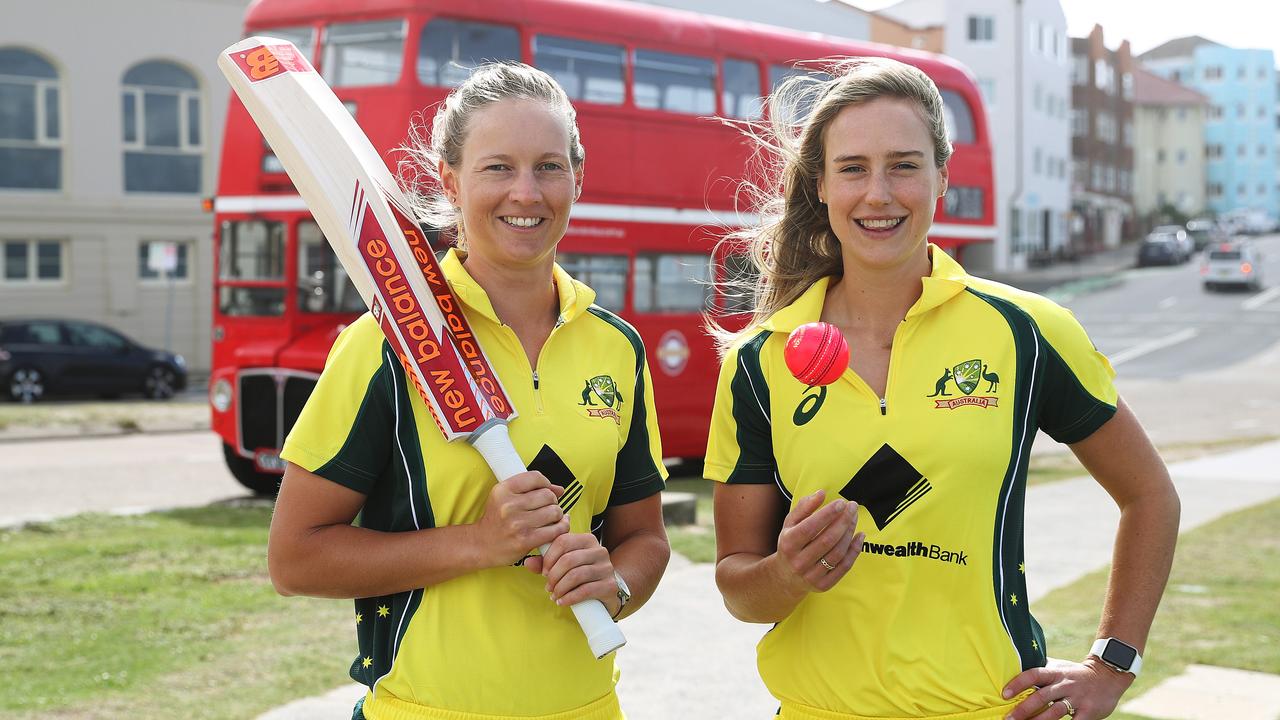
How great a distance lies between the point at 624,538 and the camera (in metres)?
2.96

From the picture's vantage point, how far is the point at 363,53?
12.3 meters

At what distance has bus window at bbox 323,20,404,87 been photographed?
12227 millimetres

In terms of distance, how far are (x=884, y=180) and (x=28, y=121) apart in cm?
3100

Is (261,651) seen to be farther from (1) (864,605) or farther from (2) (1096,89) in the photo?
(2) (1096,89)

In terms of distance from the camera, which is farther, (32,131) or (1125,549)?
(32,131)

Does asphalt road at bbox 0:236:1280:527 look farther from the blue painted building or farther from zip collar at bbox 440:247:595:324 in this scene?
the blue painted building

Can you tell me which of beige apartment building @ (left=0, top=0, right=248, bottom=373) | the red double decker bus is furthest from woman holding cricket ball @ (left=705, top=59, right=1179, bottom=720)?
beige apartment building @ (left=0, top=0, right=248, bottom=373)

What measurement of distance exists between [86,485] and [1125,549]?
39.6 feet

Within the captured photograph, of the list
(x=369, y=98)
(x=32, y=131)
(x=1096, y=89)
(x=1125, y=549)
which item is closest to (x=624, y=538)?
(x=1125, y=549)

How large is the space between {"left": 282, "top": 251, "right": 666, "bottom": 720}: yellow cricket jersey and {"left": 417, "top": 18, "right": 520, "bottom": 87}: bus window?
9.67m

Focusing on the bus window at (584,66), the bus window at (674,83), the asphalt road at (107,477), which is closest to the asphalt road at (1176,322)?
the bus window at (674,83)

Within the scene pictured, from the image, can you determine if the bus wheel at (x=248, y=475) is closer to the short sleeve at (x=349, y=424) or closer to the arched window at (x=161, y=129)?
the short sleeve at (x=349, y=424)

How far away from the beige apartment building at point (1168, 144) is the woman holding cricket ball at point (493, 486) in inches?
4098

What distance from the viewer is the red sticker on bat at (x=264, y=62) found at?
290 cm
